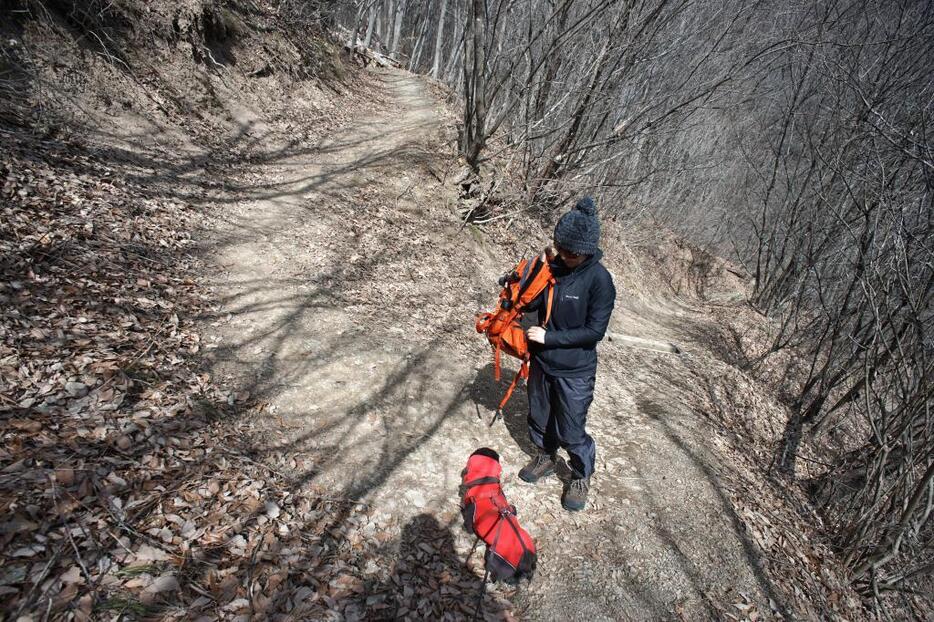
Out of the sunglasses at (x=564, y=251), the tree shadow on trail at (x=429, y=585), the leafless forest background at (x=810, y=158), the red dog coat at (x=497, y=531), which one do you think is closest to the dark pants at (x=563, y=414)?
the red dog coat at (x=497, y=531)

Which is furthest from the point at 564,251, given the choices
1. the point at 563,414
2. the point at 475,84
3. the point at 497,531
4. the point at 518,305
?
the point at 475,84

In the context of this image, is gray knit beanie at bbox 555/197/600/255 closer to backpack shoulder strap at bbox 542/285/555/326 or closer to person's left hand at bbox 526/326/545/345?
backpack shoulder strap at bbox 542/285/555/326

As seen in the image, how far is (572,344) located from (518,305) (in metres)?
0.61

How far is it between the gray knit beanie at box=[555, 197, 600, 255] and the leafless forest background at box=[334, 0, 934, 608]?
3905 millimetres

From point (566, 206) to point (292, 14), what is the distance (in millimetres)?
11729

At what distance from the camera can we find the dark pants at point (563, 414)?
11.5ft

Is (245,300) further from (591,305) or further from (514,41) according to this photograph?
(514,41)

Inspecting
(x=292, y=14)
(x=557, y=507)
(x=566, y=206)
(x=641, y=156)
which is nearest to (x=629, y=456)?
(x=557, y=507)

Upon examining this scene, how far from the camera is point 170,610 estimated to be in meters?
2.28

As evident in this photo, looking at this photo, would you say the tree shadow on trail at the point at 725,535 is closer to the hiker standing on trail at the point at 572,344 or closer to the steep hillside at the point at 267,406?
the steep hillside at the point at 267,406

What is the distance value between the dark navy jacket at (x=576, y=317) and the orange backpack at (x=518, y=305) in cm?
7

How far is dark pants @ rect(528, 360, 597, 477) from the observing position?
11.5 ft

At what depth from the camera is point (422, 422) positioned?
4617mm

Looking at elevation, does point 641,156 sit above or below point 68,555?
above
